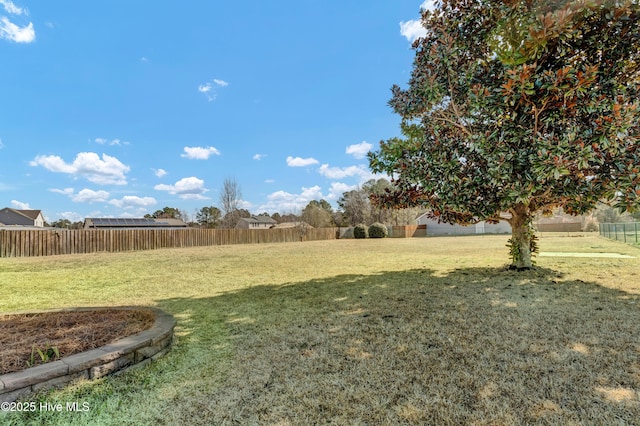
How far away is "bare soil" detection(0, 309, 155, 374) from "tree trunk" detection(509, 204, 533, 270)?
6798mm

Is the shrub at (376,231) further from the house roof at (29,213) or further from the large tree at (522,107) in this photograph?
the house roof at (29,213)

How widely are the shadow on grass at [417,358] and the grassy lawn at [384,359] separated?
0.01 metres

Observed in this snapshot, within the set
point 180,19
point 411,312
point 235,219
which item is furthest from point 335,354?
point 235,219

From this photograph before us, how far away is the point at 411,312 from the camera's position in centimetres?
391

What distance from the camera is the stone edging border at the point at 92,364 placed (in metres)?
1.89

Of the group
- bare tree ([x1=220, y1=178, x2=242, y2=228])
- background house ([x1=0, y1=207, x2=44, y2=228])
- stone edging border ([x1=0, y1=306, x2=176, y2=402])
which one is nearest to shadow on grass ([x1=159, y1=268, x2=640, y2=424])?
stone edging border ([x1=0, y1=306, x2=176, y2=402])

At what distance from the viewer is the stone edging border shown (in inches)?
74.3

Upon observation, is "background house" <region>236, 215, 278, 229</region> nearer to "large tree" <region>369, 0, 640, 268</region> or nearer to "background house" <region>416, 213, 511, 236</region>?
"background house" <region>416, 213, 511, 236</region>

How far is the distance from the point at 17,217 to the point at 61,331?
46533 mm

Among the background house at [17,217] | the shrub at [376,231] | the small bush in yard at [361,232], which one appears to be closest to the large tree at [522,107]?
the small bush in yard at [361,232]

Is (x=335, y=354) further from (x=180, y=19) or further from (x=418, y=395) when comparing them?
(x=180, y=19)

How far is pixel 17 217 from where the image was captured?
Answer: 35.9 meters

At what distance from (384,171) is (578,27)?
3510 millimetres

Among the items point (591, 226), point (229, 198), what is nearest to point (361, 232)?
point (229, 198)
